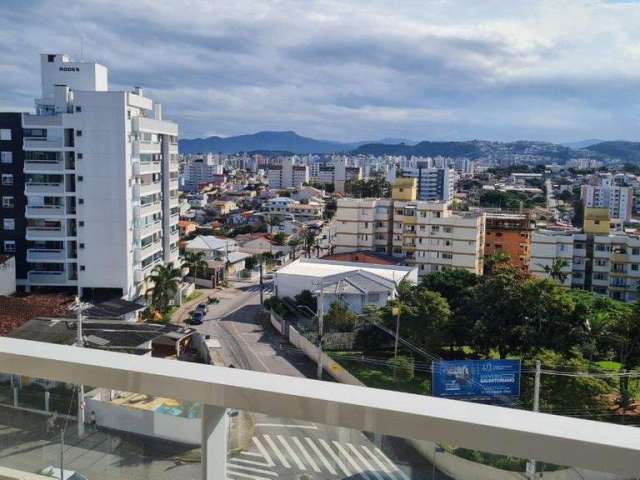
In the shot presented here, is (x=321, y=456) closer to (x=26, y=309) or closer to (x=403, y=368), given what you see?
(x=403, y=368)

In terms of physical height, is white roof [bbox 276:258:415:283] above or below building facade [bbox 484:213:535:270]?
below

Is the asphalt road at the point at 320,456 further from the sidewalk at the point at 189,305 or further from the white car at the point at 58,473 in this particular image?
the sidewalk at the point at 189,305

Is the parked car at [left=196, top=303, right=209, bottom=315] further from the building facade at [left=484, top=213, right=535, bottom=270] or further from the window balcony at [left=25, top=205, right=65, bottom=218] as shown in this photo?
the building facade at [left=484, top=213, right=535, bottom=270]

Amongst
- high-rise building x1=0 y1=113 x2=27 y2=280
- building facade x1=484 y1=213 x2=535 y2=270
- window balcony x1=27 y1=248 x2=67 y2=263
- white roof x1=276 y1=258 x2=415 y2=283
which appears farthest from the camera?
building facade x1=484 y1=213 x2=535 y2=270

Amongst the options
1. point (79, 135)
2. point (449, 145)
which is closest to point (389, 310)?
point (79, 135)

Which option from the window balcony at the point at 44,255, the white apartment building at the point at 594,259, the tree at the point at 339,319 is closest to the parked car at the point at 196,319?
the window balcony at the point at 44,255

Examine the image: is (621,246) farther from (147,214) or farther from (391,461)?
(391,461)

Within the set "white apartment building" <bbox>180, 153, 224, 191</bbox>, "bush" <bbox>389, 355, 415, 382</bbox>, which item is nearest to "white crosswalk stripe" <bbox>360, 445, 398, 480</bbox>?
"bush" <bbox>389, 355, 415, 382</bbox>
